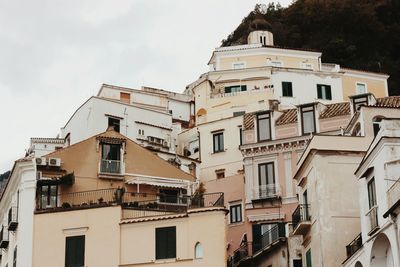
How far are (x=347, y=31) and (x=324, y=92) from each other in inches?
873

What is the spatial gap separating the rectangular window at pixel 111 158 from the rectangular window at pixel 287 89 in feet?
94.9

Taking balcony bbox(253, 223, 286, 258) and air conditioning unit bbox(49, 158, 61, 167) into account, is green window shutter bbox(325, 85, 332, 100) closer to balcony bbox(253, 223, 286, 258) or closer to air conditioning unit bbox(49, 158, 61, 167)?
balcony bbox(253, 223, 286, 258)

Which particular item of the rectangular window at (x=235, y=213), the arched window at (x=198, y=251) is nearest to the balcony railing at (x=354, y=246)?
the arched window at (x=198, y=251)

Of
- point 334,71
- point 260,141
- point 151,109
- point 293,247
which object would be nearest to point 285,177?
point 260,141

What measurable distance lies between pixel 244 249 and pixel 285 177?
562 centimetres

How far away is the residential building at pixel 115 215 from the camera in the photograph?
153 ft

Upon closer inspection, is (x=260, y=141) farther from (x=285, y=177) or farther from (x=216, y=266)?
(x=216, y=266)

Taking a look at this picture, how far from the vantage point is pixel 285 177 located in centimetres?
5881

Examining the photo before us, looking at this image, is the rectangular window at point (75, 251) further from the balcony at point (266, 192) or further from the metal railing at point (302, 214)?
the balcony at point (266, 192)

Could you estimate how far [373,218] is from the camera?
35.6 m

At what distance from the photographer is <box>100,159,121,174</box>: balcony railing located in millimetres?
53938

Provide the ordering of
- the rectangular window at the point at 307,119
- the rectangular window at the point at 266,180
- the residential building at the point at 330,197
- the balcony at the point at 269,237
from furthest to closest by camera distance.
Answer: the rectangular window at the point at 307,119
the rectangular window at the point at 266,180
the balcony at the point at 269,237
the residential building at the point at 330,197

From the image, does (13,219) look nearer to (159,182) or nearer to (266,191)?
(159,182)

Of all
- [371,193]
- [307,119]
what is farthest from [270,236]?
[371,193]
